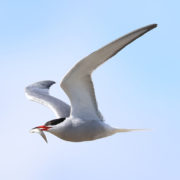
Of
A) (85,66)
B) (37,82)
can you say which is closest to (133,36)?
(85,66)

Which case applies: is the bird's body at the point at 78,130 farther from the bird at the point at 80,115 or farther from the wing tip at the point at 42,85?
the wing tip at the point at 42,85

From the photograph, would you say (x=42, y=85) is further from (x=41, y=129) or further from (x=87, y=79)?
(x=87, y=79)

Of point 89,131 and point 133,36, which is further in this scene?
point 89,131

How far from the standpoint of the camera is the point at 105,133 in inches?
419

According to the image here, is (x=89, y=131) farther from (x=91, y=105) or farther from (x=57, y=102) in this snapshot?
(x=57, y=102)

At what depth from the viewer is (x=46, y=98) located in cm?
1302

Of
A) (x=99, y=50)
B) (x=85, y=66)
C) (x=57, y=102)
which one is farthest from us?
(x=57, y=102)

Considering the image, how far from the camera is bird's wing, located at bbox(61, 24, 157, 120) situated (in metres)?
8.64

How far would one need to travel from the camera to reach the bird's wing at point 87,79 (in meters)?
8.64

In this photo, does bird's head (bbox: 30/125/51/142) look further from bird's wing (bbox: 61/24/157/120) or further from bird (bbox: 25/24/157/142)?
bird's wing (bbox: 61/24/157/120)

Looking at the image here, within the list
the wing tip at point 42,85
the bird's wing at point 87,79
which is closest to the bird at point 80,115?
the bird's wing at point 87,79

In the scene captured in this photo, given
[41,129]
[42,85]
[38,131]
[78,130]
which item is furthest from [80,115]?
[42,85]

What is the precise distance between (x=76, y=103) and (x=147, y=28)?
2.82 metres

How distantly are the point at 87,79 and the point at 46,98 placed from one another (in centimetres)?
324
